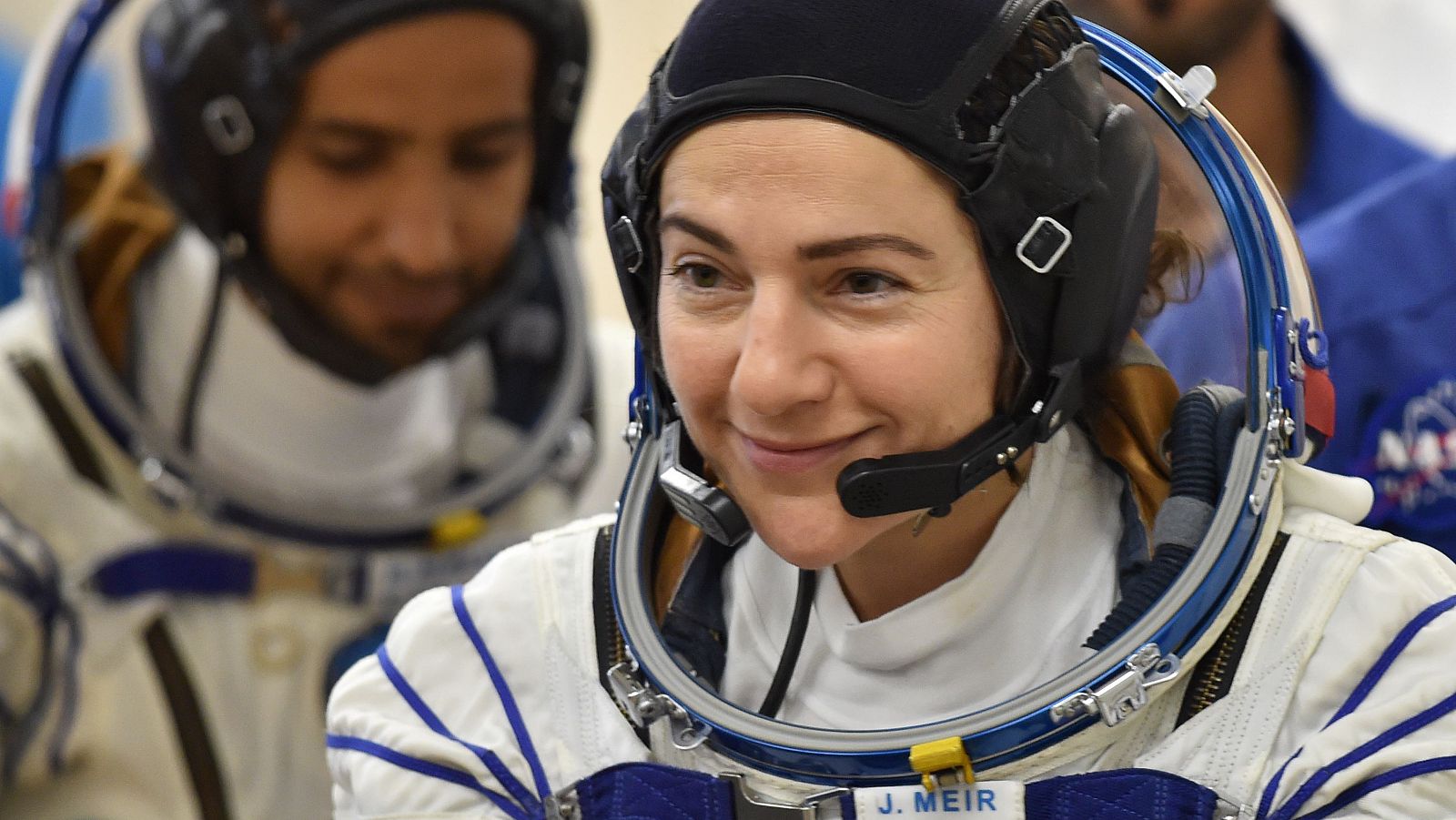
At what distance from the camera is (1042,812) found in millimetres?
1061

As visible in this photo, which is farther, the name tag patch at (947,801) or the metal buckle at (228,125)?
the metal buckle at (228,125)

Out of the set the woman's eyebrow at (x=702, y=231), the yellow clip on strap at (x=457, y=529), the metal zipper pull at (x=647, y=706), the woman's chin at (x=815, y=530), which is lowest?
the yellow clip on strap at (x=457, y=529)

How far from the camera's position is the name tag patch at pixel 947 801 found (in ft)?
3.49

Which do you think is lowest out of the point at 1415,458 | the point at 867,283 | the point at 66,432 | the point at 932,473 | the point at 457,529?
the point at 457,529

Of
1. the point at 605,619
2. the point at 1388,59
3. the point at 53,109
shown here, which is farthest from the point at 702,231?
the point at 1388,59

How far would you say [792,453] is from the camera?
1085 millimetres

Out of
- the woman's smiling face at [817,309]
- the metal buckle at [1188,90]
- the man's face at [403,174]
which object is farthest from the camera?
the man's face at [403,174]

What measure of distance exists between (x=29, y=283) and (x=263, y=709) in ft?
1.90

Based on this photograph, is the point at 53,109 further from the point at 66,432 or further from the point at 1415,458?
the point at 1415,458

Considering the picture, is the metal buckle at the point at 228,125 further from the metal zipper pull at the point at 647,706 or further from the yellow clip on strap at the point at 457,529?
the metal zipper pull at the point at 647,706

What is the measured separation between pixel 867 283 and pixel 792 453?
106 mm

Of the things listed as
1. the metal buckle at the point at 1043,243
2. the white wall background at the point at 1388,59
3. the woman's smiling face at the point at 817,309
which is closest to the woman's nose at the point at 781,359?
the woman's smiling face at the point at 817,309

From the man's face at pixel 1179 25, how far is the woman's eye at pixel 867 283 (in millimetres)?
1300

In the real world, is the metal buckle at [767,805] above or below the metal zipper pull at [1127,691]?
below
